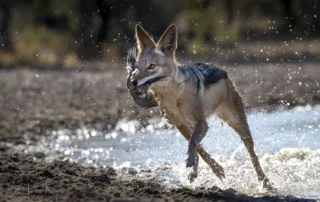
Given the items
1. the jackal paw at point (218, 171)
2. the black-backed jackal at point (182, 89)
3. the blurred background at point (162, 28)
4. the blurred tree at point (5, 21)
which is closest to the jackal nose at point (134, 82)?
the black-backed jackal at point (182, 89)

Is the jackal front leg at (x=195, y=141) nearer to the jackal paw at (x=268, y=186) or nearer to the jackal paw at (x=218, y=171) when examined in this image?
the jackal paw at (x=218, y=171)

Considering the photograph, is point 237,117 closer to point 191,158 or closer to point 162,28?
point 191,158

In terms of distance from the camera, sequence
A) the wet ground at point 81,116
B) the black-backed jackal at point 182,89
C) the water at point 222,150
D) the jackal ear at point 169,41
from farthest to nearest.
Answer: the water at point 222,150
the jackal ear at point 169,41
the black-backed jackal at point 182,89
the wet ground at point 81,116

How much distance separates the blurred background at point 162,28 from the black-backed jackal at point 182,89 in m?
17.5

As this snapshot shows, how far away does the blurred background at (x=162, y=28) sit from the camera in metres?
30.9

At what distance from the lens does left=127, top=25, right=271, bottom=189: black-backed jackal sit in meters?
9.09

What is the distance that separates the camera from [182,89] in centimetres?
961

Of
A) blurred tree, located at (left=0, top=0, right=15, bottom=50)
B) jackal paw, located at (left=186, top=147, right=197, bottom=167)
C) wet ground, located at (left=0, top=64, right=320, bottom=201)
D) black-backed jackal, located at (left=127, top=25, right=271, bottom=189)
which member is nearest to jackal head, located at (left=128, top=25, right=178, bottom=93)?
black-backed jackal, located at (left=127, top=25, right=271, bottom=189)

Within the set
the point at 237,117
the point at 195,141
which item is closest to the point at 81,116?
the point at 237,117

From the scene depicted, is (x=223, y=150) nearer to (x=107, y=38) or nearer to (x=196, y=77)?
(x=196, y=77)

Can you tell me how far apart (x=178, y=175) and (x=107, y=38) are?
24.3 m

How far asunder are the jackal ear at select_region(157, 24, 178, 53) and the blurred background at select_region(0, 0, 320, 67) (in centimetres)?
1831

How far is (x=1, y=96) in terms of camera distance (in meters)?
21.9

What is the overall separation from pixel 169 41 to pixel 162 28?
30.9 meters
